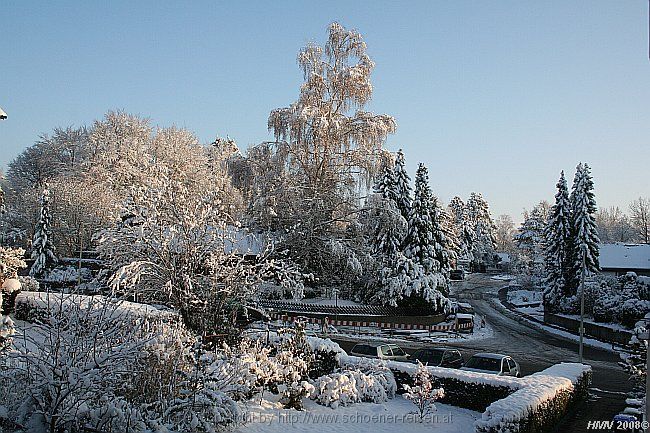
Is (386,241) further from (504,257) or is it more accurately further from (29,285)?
(504,257)

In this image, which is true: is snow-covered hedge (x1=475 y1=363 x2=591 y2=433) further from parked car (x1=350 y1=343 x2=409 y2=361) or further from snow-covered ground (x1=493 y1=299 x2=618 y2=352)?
snow-covered ground (x1=493 y1=299 x2=618 y2=352)

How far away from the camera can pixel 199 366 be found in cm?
1361

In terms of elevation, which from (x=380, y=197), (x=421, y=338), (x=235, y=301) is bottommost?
(x=421, y=338)

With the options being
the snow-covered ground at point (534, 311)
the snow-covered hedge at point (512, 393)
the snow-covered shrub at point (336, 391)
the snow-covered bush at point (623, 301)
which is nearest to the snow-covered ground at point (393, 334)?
the snow-covered bush at point (623, 301)

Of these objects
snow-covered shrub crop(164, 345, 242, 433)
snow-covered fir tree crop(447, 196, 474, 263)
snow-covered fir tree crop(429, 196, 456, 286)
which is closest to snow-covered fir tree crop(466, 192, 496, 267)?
snow-covered fir tree crop(447, 196, 474, 263)

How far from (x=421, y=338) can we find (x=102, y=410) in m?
25.8

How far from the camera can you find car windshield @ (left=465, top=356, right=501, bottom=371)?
18125 mm

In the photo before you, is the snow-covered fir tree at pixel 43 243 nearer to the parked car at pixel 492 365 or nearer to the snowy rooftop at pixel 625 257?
the parked car at pixel 492 365

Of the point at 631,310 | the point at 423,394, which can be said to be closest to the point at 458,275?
the point at 631,310

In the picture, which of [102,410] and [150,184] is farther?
[150,184]

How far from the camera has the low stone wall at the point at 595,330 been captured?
1301 inches

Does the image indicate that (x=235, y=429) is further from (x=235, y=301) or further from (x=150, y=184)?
(x=150, y=184)

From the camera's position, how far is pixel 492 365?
1822cm

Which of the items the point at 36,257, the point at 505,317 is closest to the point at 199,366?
the point at 36,257
